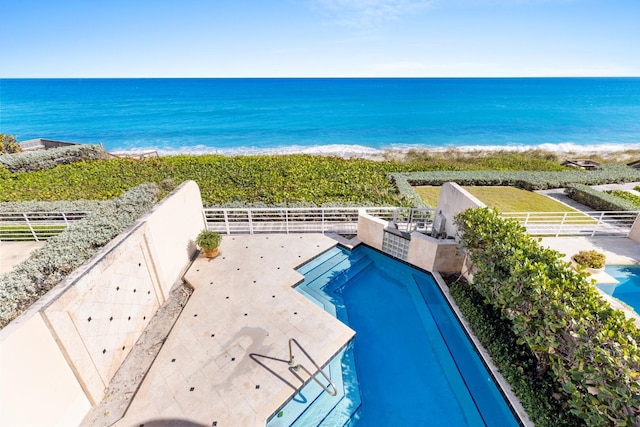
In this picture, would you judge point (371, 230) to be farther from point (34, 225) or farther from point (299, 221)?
point (34, 225)

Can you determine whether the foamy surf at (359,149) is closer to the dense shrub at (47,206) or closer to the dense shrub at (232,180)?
the dense shrub at (232,180)

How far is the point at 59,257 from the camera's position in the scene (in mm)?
5211

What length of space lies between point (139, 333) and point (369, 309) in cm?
524

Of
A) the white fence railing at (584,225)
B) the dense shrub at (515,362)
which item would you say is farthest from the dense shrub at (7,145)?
the white fence railing at (584,225)

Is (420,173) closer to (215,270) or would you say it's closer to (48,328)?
(215,270)

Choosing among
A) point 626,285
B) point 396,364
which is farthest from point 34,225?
point 626,285

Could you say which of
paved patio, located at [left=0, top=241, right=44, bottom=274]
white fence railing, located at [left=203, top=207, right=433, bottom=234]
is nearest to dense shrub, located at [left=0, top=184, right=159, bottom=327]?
white fence railing, located at [left=203, top=207, right=433, bottom=234]

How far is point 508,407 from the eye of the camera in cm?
477

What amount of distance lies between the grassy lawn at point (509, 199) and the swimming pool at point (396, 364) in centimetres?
692

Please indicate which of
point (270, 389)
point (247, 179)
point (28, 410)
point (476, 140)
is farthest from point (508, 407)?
point (476, 140)

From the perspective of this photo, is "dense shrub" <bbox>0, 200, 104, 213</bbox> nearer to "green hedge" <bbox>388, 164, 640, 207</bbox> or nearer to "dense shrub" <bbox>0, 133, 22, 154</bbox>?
"green hedge" <bbox>388, 164, 640, 207</bbox>

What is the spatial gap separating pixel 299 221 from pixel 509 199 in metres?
11.0

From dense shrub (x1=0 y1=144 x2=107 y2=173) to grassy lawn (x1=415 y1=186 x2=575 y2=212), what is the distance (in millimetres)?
22539

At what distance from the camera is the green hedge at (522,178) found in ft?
50.3
